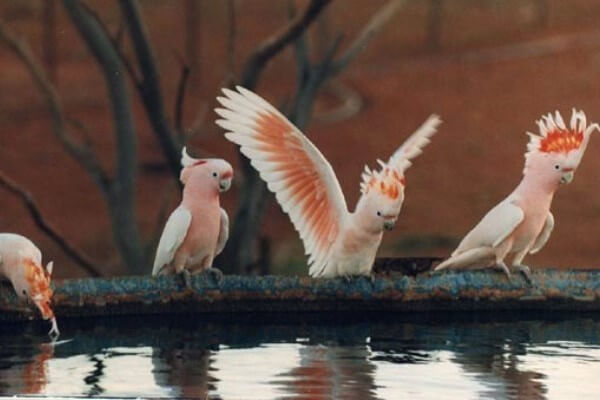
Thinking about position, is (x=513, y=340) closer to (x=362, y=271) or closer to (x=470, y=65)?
(x=362, y=271)

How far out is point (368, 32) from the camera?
17.0 feet

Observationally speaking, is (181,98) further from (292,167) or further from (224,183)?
(224,183)

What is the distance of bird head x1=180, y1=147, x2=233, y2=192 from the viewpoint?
9.81 ft

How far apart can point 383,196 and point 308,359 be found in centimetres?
54

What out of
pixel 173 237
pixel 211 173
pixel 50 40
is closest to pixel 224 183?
pixel 211 173

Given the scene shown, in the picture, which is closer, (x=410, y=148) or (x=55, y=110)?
(x=410, y=148)

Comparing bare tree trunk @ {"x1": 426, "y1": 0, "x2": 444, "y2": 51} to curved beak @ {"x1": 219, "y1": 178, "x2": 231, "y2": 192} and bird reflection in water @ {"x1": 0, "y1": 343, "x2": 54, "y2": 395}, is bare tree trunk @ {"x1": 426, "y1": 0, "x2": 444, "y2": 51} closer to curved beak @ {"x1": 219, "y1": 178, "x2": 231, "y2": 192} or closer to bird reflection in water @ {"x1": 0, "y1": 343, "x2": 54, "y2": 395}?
curved beak @ {"x1": 219, "y1": 178, "x2": 231, "y2": 192}

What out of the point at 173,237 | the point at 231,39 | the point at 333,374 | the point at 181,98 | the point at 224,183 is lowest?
the point at 333,374

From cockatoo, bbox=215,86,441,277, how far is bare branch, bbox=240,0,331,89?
1298 millimetres

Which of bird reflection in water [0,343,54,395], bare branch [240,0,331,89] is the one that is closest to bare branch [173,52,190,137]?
bare branch [240,0,331,89]

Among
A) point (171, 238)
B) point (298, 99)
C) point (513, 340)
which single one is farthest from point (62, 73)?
point (513, 340)

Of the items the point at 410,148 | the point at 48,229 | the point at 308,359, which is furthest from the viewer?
the point at 48,229

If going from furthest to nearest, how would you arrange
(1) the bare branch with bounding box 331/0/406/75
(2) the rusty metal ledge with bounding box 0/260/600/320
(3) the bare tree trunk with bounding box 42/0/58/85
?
(3) the bare tree trunk with bounding box 42/0/58/85 < (1) the bare branch with bounding box 331/0/406/75 < (2) the rusty metal ledge with bounding box 0/260/600/320

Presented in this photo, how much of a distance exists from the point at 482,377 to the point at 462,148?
2925 millimetres
